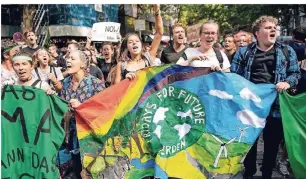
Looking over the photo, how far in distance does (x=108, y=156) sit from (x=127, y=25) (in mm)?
32451

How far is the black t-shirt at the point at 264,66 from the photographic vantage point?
496 cm

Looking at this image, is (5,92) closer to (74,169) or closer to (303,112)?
(74,169)

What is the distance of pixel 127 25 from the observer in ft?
121

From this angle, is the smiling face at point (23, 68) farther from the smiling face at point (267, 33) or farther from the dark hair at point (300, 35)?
the dark hair at point (300, 35)

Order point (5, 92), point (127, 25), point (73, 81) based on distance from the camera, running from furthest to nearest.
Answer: point (127, 25) → point (73, 81) → point (5, 92)

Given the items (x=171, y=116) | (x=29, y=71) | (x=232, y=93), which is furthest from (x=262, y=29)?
(x=29, y=71)

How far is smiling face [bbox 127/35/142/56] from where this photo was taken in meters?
5.35

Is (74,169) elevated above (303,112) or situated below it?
below

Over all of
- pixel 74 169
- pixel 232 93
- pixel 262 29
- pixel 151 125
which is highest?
pixel 262 29

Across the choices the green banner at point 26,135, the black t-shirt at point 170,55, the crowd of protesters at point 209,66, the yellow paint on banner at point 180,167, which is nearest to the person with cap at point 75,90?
the crowd of protesters at point 209,66

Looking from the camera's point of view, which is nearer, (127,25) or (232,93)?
(232,93)

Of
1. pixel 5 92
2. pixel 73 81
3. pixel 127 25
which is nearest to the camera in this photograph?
pixel 5 92

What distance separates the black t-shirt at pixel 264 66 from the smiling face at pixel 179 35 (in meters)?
1.28

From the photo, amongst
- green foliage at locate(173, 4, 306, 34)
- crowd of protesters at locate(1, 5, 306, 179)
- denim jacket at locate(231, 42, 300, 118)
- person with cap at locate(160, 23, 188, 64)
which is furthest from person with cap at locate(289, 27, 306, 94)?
green foliage at locate(173, 4, 306, 34)
